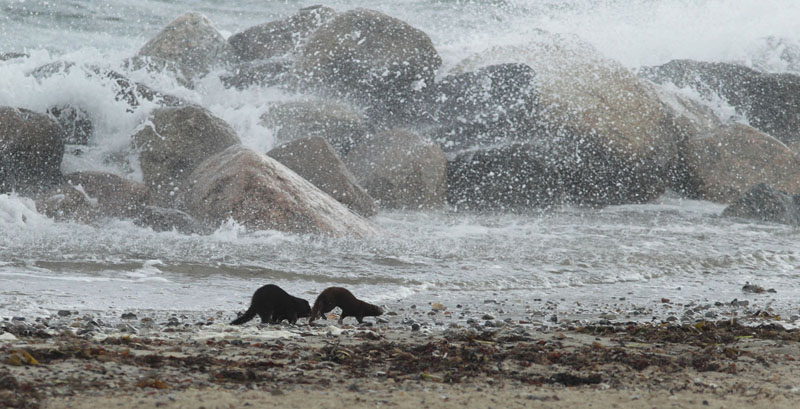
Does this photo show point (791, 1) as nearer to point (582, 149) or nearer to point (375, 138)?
point (582, 149)

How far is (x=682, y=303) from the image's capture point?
17.6 feet

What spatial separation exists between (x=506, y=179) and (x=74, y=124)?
5.23 metres

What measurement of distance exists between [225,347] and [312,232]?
3.75 meters

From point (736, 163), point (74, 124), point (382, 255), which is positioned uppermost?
point (74, 124)

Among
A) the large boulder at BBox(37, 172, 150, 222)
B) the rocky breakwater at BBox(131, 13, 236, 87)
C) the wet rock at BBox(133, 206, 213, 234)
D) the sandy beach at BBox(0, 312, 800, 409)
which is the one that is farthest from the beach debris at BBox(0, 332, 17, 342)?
the rocky breakwater at BBox(131, 13, 236, 87)

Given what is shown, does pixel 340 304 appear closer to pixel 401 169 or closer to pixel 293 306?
pixel 293 306

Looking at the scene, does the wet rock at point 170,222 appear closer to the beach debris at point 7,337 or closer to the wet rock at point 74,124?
the wet rock at point 74,124

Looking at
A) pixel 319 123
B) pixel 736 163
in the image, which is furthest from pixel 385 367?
pixel 736 163

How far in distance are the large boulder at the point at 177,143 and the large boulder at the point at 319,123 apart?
4.76 ft

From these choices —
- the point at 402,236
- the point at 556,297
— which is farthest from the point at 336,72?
the point at 556,297

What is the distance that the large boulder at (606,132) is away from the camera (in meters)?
10.2

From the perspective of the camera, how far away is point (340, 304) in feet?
13.9

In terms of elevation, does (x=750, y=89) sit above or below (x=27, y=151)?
above

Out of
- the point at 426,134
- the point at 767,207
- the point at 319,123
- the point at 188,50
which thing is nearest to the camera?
the point at 767,207
